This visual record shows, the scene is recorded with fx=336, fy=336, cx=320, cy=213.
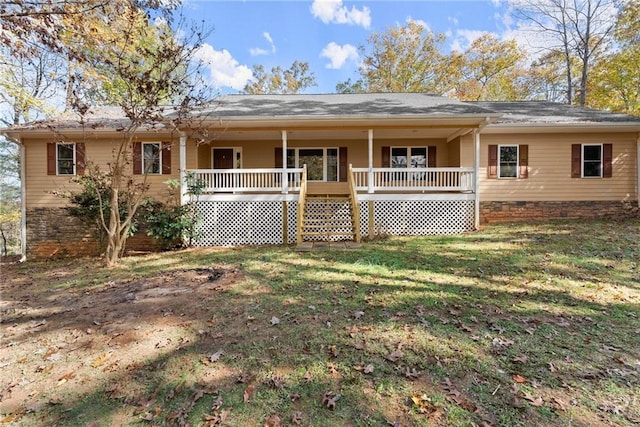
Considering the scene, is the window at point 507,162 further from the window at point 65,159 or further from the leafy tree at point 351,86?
the leafy tree at point 351,86

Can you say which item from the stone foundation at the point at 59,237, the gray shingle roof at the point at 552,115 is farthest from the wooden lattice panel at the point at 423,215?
the stone foundation at the point at 59,237

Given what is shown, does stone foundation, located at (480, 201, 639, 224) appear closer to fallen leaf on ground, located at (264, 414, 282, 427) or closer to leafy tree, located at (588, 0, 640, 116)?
leafy tree, located at (588, 0, 640, 116)

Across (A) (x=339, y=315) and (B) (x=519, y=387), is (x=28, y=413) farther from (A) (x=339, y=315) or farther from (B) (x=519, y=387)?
(B) (x=519, y=387)

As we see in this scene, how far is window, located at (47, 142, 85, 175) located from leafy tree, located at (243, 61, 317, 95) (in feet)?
64.8

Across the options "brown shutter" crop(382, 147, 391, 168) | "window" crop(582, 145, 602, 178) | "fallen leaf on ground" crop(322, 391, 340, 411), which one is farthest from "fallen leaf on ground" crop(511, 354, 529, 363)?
"window" crop(582, 145, 602, 178)

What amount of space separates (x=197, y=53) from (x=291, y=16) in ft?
39.0

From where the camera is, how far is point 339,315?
13.9ft

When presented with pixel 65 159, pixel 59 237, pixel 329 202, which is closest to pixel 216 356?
pixel 329 202

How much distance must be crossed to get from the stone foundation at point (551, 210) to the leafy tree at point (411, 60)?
1452 cm

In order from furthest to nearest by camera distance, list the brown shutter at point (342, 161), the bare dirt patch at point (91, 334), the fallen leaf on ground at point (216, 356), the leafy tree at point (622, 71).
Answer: the leafy tree at point (622, 71) → the brown shutter at point (342, 161) → the fallen leaf on ground at point (216, 356) → the bare dirt patch at point (91, 334)

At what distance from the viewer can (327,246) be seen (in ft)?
27.5

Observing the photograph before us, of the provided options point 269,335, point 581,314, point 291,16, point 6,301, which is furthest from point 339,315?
point 291,16

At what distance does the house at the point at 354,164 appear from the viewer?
978 cm

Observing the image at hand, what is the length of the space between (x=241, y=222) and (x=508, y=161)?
908 cm
